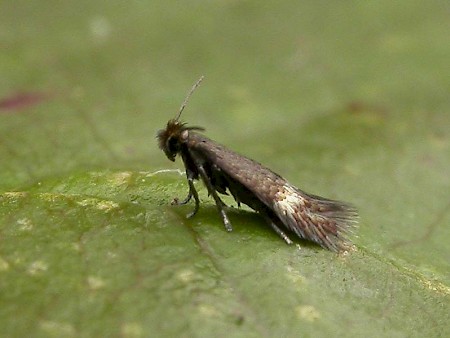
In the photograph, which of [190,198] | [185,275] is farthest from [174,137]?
[185,275]

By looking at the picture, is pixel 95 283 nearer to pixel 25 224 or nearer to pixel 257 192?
pixel 25 224

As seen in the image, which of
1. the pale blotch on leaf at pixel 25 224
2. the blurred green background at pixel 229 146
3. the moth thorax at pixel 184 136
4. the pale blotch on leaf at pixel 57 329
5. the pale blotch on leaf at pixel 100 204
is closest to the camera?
the pale blotch on leaf at pixel 57 329

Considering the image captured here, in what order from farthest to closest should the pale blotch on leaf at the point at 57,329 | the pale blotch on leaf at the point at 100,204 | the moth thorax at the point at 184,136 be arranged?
the moth thorax at the point at 184,136
the pale blotch on leaf at the point at 100,204
the pale blotch on leaf at the point at 57,329

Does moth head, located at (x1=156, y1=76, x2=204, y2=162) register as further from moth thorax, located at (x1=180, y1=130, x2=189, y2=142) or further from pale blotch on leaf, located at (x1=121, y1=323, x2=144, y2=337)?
pale blotch on leaf, located at (x1=121, y1=323, x2=144, y2=337)

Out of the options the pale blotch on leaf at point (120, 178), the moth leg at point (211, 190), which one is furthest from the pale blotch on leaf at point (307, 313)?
the pale blotch on leaf at point (120, 178)

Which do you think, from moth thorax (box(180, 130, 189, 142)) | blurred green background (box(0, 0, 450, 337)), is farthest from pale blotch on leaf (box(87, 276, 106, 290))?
moth thorax (box(180, 130, 189, 142))

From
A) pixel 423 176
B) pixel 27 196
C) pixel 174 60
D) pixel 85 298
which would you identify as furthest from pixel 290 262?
pixel 174 60

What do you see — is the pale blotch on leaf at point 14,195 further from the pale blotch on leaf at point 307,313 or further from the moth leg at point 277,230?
the pale blotch on leaf at point 307,313
